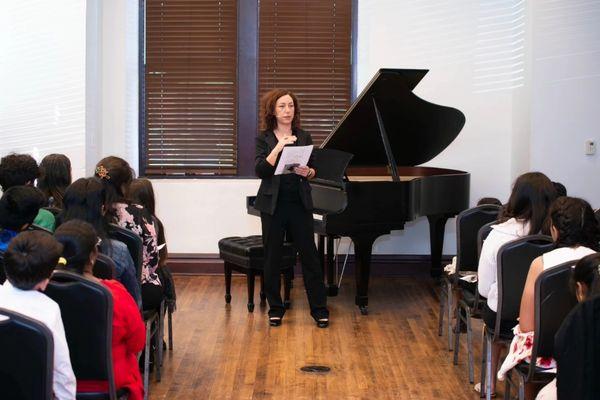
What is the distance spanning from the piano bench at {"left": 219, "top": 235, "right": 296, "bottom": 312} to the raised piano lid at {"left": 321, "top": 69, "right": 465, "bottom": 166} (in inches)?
33.0

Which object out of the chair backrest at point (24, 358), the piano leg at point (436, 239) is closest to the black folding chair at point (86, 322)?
the chair backrest at point (24, 358)

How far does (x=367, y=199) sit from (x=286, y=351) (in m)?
1.25

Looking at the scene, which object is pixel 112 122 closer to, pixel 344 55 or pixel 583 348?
pixel 344 55

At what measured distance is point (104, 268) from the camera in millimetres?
3416

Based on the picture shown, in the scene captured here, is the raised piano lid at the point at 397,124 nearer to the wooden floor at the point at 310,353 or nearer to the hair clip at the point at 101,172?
the wooden floor at the point at 310,353

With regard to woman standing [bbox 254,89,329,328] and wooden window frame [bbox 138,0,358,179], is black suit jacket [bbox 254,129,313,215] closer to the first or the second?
woman standing [bbox 254,89,329,328]

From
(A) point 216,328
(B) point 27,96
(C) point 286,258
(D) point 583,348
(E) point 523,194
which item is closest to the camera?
(D) point 583,348

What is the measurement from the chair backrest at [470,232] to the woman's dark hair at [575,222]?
4.83ft

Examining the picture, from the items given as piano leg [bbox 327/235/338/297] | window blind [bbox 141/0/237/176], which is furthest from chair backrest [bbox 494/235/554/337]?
window blind [bbox 141/0/237/176]

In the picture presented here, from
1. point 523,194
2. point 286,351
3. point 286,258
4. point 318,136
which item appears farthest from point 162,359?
point 318,136

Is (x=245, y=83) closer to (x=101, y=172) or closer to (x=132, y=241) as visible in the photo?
(x=101, y=172)

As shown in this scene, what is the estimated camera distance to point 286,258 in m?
6.37

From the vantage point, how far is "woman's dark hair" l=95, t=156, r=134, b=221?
→ 13.6 feet

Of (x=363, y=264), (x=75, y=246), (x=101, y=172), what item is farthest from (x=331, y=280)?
(x=75, y=246)
